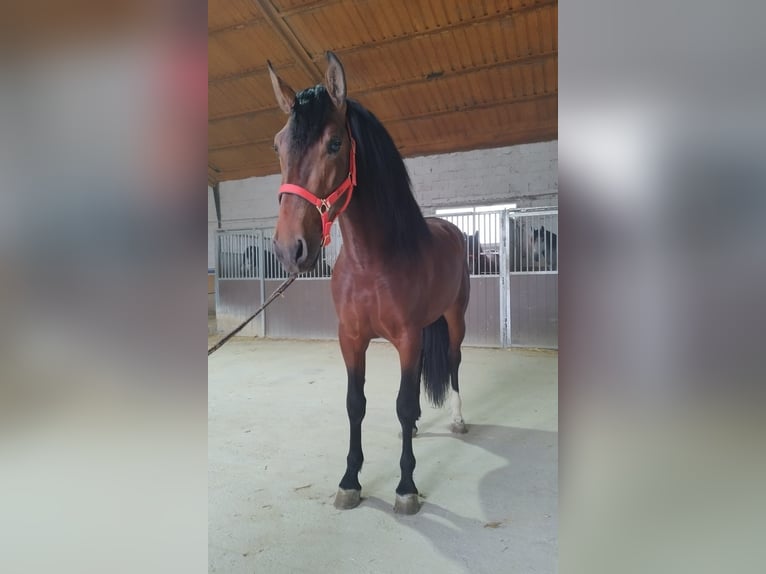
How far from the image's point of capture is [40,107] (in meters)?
0.28

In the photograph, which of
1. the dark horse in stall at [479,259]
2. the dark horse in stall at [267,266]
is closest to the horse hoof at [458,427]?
the dark horse in stall at [479,259]

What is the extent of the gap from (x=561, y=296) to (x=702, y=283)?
79mm

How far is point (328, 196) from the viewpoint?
1073mm

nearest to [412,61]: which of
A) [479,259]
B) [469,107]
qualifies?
[469,107]

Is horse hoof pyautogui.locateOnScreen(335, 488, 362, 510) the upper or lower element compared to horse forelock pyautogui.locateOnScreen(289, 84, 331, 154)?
lower

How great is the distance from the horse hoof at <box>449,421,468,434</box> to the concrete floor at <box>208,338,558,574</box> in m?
0.04

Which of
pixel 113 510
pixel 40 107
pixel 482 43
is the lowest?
pixel 113 510

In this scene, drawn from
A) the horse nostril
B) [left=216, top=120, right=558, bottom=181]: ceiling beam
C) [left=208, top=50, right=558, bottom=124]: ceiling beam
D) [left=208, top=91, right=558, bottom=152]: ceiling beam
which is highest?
[left=208, top=50, right=558, bottom=124]: ceiling beam

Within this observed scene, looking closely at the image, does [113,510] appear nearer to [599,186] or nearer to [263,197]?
[599,186]

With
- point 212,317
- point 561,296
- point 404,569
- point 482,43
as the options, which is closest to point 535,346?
point 482,43

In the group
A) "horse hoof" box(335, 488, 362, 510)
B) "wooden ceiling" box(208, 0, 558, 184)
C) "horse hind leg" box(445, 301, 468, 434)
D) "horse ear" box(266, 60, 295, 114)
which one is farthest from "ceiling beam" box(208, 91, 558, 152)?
"horse hoof" box(335, 488, 362, 510)

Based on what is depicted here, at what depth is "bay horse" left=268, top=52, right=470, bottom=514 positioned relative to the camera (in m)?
1.03

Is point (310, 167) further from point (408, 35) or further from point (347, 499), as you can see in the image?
point (408, 35)

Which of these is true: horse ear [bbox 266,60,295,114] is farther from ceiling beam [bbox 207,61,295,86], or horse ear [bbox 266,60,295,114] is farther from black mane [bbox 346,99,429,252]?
ceiling beam [bbox 207,61,295,86]
